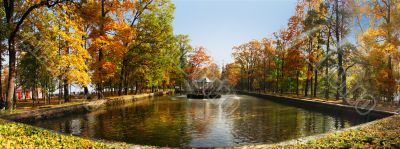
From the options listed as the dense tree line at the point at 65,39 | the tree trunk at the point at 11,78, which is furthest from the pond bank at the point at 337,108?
the tree trunk at the point at 11,78

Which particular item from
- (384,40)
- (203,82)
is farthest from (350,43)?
(203,82)

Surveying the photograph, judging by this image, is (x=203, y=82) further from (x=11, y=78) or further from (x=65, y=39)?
(x=11, y=78)

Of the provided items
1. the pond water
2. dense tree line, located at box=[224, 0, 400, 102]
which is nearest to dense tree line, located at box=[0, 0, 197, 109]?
the pond water

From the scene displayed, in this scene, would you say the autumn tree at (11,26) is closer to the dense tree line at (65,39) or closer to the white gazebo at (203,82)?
the dense tree line at (65,39)

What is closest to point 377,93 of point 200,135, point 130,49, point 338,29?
point 338,29

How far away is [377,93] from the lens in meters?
38.0

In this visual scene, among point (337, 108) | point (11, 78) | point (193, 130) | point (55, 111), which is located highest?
point (11, 78)

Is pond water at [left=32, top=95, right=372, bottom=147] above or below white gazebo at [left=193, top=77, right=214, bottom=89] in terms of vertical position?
below

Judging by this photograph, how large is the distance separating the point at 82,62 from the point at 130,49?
16915 mm

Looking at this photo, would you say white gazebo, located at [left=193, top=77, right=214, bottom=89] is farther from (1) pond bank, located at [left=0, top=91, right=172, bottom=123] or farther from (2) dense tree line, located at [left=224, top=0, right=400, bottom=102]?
(1) pond bank, located at [left=0, top=91, right=172, bottom=123]

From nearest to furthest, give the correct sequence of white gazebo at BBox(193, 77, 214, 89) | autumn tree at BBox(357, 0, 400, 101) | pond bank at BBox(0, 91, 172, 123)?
pond bank at BBox(0, 91, 172, 123) → autumn tree at BBox(357, 0, 400, 101) → white gazebo at BBox(193, 77, 214, 89)

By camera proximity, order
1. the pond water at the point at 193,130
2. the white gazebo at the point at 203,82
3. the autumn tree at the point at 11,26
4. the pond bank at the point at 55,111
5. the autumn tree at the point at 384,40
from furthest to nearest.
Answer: the white gazebo at the point at 203,82
the autumn tree at the point at 384,40
the autumn tree at the point at 11,26
the pond bank at the point at 55,111
the pond water at the point at 193,130

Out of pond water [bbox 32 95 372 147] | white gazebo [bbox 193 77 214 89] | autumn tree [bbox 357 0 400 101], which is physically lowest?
pond water [bbox 32 95 372 147]

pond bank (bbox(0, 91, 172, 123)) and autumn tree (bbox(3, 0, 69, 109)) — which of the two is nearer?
Answer: pond bank (bbox(0, 91, 172, 123))
